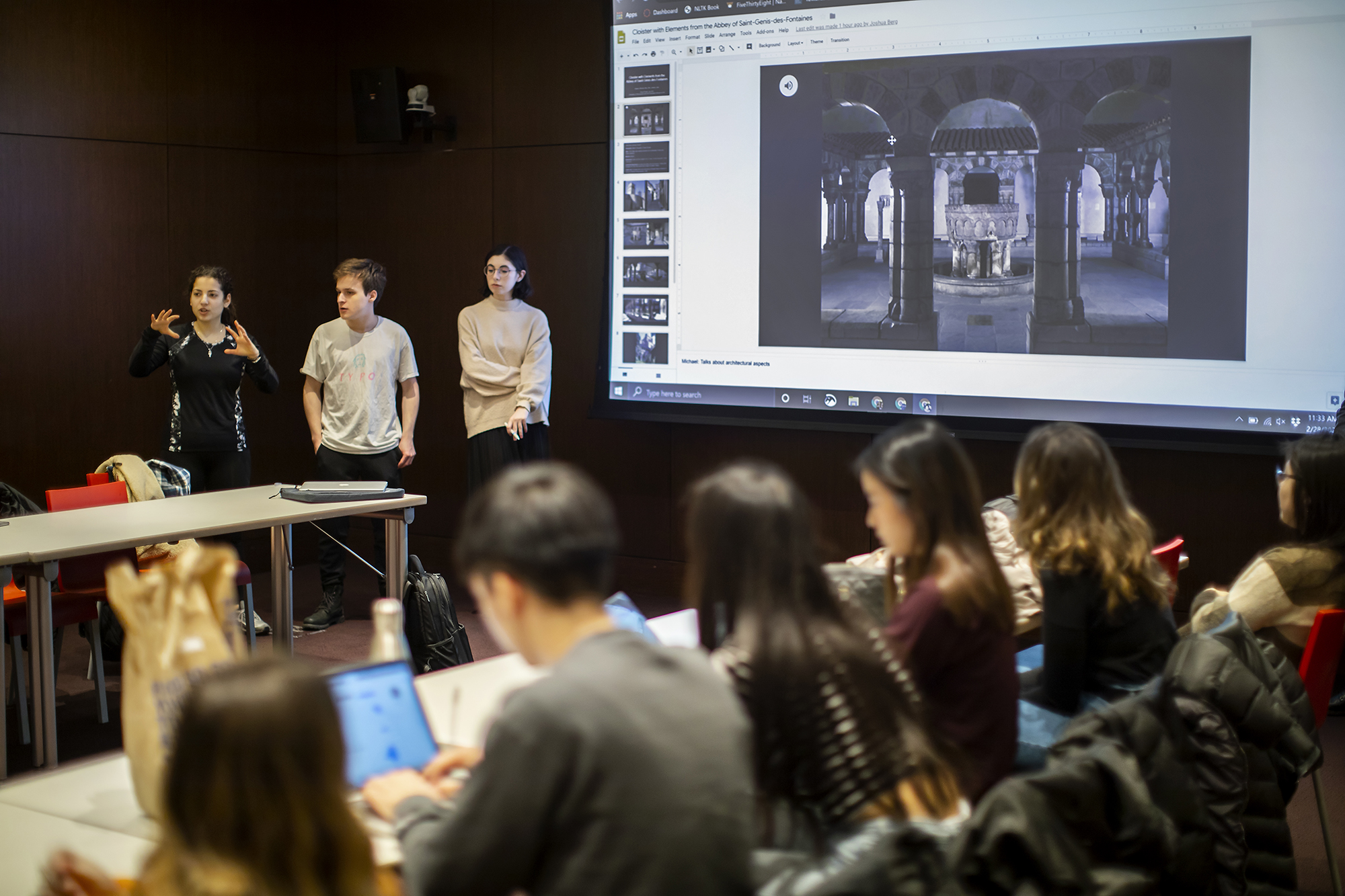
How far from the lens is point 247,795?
110 cm

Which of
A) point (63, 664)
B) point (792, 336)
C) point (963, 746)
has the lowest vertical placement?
point (63, 664)

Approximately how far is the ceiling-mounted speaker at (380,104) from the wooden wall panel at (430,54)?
0.43 ft

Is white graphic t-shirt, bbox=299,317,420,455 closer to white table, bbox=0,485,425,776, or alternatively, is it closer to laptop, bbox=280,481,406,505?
white table, bbox=0,485,425,776

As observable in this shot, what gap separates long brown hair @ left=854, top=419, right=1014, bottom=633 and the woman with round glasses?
3.74m

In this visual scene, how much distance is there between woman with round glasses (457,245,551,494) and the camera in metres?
5.72

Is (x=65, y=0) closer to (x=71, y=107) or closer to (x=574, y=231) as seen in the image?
(x=71, y=107)

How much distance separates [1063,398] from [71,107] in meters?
4.81

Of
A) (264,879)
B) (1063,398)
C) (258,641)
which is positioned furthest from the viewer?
(258,641)

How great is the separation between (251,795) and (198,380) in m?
4.39

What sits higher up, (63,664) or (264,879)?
(264,879)

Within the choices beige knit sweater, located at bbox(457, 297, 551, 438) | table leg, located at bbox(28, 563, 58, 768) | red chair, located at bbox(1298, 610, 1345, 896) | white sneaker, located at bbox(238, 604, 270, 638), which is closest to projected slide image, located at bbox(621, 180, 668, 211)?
beige knit sweater, located at bbox(457, 297, 551, 438)

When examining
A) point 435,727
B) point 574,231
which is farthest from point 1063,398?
point 435,727

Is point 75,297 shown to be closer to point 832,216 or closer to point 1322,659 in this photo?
point 832,216

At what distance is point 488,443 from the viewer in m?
5.80
